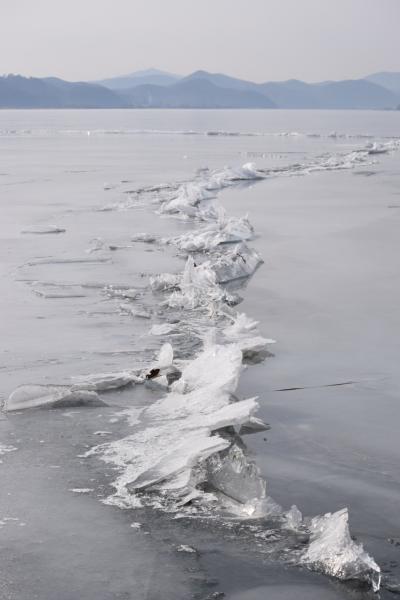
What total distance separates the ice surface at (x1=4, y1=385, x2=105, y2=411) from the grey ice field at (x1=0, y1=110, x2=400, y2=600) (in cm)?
1

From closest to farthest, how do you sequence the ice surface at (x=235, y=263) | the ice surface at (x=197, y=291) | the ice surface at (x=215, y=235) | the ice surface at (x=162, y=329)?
the ice surface at (x=162, y=329), the ice surface at (x=197, y=291), the ice surface at (x=235, y=263), the ice surface at (x=215, y=235)

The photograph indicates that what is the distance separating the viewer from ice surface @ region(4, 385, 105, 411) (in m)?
5.33

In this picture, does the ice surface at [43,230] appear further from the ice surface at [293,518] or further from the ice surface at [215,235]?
the ice surface at [293,518]

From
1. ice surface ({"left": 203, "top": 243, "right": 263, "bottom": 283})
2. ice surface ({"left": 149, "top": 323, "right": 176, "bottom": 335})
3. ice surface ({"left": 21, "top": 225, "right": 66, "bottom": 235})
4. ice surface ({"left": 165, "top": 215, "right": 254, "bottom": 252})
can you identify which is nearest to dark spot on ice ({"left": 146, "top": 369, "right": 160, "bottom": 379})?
ice surface ({"left": 149, "top": 323, "right": 176, "bottom": 335})

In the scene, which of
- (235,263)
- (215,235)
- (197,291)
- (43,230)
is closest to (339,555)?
(197,291)

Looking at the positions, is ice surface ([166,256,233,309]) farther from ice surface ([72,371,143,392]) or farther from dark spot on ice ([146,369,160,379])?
ice surface ([72,371,143,392])

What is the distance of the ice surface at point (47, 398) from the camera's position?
533cm

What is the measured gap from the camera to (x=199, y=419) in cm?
504

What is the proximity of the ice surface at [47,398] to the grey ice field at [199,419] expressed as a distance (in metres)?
0.01

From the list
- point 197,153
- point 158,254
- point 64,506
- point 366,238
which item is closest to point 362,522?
point 64,506

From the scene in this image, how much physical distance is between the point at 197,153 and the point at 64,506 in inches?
1348

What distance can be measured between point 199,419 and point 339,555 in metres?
1.78

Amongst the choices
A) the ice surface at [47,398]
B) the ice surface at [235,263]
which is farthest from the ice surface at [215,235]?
the ice surface at [47,398]

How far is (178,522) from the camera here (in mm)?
3764
